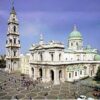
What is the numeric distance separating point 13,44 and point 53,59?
1872 centimetres

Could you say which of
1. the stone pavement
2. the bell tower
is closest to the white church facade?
the bell tower

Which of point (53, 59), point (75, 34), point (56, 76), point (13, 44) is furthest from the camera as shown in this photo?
point (75, 34)

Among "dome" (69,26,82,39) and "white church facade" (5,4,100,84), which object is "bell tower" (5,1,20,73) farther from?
"dome" (69,26,82,39)

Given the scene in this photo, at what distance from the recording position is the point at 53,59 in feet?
158

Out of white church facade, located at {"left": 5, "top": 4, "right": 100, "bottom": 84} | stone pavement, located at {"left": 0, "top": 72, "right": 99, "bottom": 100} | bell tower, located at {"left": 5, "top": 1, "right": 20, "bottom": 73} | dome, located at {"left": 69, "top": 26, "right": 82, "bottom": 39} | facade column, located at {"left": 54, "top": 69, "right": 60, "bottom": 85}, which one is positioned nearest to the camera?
stone pavement, located at {"left": 0, "top": 72, "right": 99, "bottom": 100}

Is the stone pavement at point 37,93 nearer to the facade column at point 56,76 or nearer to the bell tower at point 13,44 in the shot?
the facade column at point 56,76

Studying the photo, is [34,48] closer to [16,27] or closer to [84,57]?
A: [16,27]

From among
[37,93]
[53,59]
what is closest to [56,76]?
[53,59]

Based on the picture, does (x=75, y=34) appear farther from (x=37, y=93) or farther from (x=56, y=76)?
(x=37, y=93)

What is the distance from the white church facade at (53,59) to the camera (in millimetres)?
48375

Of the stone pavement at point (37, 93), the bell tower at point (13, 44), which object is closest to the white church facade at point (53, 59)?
the bell tower at point (13, 44)

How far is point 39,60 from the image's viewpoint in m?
51.6

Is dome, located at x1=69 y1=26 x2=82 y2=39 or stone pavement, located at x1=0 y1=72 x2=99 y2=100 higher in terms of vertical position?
dome, located at x1=69 y1=26 x2=82 y2=39

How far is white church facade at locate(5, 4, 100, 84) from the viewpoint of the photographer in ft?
159
